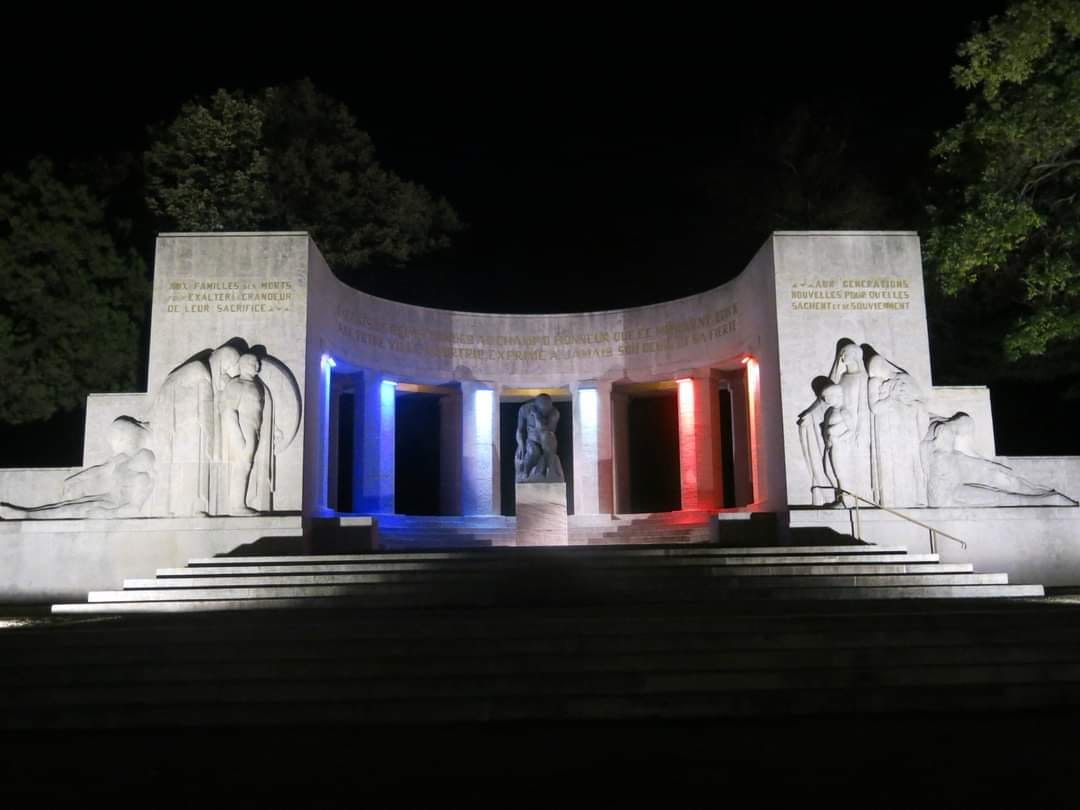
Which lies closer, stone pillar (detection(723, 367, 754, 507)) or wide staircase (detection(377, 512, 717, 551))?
wide staircase (detection(377, 512, 717, 551))

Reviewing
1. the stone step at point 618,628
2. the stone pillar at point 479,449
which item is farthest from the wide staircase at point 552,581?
the stone pillar at point 479,449

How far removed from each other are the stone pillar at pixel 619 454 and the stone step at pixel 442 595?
1349 cm

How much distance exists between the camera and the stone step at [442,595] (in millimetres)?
13992

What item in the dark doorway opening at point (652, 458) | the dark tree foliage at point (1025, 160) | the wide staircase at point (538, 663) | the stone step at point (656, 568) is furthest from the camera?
the dark doorway opening at point (652, 458)

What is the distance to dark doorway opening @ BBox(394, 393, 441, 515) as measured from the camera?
39.8 metres

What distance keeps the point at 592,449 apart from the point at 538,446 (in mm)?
4982

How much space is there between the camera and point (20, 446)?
30.9 m

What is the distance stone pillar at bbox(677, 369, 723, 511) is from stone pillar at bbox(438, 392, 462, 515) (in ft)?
20.9

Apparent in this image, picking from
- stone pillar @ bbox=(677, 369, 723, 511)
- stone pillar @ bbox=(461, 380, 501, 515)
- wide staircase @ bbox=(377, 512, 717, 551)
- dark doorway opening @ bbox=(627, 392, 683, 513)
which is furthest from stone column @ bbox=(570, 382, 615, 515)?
dark doorway opening @ bbox=(627, 392, 683, 513)

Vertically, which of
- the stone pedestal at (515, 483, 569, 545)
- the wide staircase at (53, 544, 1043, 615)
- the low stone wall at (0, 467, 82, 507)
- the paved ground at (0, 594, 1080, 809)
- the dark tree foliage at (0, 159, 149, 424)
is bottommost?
the paved ground at (0, 594, 1080, 809)

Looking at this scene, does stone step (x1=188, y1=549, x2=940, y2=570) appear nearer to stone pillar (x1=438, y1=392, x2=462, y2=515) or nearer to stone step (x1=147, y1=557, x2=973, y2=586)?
stone step (x1=147, y1=557, x2=973, y2=586)

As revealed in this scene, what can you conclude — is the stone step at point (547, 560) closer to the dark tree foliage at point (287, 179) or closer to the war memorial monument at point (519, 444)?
the war memorial monument at point (519, 444)

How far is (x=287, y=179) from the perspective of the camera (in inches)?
1236

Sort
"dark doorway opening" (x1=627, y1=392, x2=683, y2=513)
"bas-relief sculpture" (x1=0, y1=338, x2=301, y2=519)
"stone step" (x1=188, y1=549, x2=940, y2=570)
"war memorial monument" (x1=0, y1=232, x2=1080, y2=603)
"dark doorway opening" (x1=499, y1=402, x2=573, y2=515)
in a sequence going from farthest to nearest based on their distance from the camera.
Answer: "dark doorway opening" (x1=499, y1=402, x2=573, y2=515)
"dark doorway opening" (x1=627, y1=392, x2=683, y2=513)
"bas-relief sculpture" (x1=0, y1=338, x2=301, y2=519)
"war memorial monument" (x1=0, y1=232, x2=1080, y2=603)
"stone step" (x1=188, y1=549, x2=940, y2=570)
